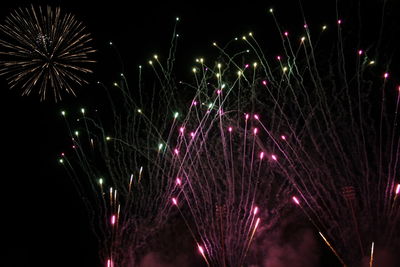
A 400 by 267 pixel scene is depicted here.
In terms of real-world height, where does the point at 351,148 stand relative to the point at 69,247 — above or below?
below

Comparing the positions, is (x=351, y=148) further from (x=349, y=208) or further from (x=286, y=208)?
(x=286, y=208)

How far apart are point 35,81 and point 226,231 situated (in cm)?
604

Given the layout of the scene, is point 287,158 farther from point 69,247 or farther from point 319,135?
point 69,247

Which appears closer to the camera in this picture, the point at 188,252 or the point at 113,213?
the point at 113,213

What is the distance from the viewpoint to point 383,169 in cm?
1057

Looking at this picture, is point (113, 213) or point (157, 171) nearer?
point (157, 171)

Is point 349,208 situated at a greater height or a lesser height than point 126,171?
lesser

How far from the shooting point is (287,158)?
10.4m

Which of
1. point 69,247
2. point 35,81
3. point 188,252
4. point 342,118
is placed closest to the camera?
point 35,81

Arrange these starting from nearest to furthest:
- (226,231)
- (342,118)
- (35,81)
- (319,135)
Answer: (35,81) < (342,118) < (319,135) < (226,231)

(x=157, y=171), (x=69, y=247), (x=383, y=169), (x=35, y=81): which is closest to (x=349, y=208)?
(x=383, y=169)

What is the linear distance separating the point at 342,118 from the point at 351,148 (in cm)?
73

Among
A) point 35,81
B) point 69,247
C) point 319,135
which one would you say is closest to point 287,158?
point 319,135

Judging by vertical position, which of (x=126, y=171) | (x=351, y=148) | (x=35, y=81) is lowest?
(x=351, y=148)
